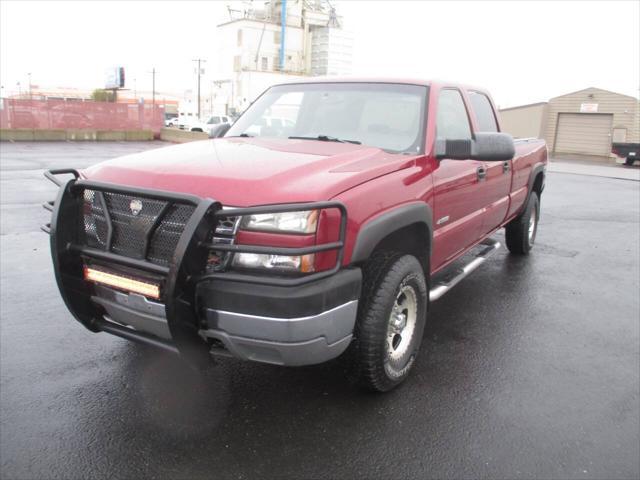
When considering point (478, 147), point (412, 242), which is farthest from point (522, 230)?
point (412, 242)

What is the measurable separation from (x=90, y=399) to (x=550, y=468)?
2596mm

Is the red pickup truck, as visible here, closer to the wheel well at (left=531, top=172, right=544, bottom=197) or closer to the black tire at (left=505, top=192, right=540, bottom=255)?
the black tire at (left=505, top=192, right=540, bottom=255)

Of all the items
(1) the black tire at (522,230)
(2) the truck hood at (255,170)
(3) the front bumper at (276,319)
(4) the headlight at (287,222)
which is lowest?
(1) the black tire at (522,230)

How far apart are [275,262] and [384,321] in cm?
82

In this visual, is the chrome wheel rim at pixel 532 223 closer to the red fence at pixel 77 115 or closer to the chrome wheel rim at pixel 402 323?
the chrome wheel rim at pixel 402 323

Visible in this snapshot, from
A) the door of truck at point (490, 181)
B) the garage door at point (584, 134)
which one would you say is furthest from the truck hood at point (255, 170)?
the garage door at point (584, 134)

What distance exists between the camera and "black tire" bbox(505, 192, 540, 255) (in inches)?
265

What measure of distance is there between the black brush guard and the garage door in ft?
114

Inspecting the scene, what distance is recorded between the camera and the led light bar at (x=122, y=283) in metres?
2.69

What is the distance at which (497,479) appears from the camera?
2695mm

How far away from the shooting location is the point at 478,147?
3.68 meters

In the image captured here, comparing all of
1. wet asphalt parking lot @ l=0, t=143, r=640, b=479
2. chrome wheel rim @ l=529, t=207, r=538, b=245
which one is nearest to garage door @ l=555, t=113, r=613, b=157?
chrome wheel rim @ l=529, t=207, r=538, b=245

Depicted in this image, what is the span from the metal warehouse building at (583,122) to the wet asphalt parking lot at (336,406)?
30931 millimetres

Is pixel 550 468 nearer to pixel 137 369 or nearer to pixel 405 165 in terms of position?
pixel 405 165
